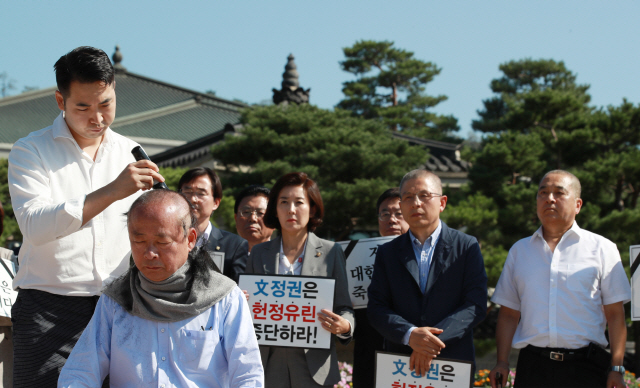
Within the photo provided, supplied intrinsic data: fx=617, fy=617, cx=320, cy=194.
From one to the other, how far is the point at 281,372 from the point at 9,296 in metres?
1.89

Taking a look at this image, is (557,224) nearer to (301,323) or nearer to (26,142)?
(301,323)

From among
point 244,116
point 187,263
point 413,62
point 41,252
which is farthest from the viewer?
point 413,62

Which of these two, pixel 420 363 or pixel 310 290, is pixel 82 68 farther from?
pixel 420 363

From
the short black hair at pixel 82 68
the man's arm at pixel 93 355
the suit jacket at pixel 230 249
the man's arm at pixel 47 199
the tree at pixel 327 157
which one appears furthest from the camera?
the tree at pixel 327 157

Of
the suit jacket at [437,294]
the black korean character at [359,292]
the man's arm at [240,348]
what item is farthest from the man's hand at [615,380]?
the man's arm at [240,348]

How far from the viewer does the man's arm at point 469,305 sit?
11.4ft

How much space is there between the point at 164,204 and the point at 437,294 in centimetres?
192

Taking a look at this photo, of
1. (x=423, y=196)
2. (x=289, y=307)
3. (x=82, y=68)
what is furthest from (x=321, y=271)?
(x=82, y=68)

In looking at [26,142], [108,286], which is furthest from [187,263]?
[26,142]

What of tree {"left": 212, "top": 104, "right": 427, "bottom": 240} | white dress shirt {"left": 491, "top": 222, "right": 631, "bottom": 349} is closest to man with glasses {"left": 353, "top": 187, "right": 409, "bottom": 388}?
white dress shirt {"left": 491, "top": 222, "right": 631, "bottom": 349}

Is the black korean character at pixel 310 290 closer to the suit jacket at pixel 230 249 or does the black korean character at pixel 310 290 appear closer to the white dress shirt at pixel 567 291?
the suit jacket at pixel 230 249

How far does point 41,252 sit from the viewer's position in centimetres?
257

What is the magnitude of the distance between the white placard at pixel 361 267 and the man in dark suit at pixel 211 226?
0.81 metres

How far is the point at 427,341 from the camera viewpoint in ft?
11.2
